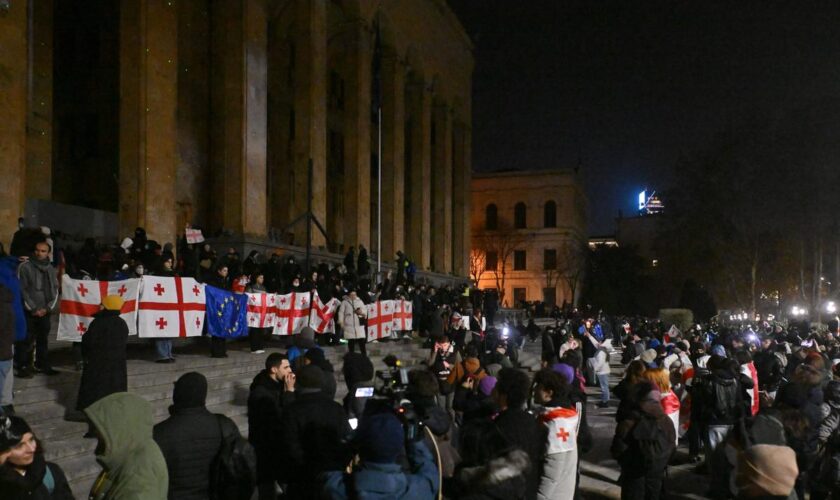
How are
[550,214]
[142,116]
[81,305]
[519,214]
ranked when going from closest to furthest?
[81,305], [142,116], [550,214], [519,214]

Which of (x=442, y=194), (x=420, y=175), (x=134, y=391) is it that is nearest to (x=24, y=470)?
(x=134, y=391)

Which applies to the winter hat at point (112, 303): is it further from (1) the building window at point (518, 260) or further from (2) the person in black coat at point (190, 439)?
(1) the building window at point (518, 260)

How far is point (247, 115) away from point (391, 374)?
1808 cm

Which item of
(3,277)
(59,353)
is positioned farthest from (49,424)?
(59,353)

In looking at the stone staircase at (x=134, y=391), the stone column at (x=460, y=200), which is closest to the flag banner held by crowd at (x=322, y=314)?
the stone staircase at (x=134, y=391)

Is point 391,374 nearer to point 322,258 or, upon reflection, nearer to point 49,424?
point 49,424

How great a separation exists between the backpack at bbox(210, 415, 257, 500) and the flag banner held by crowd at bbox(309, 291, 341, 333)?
10.2m

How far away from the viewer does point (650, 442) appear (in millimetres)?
6129

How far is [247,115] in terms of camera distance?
21344mm

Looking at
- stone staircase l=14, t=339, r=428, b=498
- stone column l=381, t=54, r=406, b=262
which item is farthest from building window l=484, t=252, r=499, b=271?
stone staircase l=14, t=339, r=428, b=498

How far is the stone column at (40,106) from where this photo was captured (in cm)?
1903

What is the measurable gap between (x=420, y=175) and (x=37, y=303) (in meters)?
32.3

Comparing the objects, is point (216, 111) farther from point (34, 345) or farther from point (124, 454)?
point (124, 454)

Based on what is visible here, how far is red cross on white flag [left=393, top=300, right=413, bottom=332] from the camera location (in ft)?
62.2
